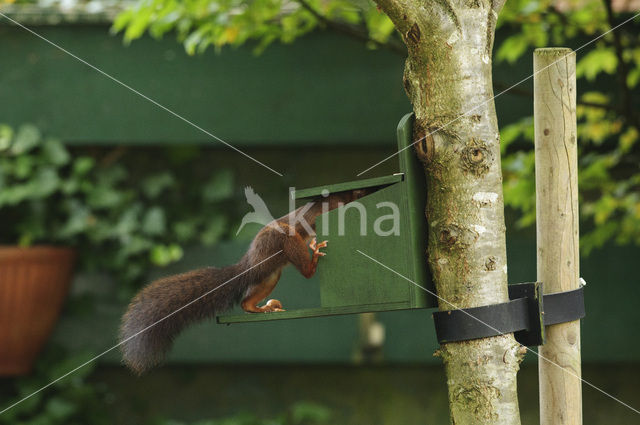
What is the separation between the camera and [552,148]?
5.00 feet

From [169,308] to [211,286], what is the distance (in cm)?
10

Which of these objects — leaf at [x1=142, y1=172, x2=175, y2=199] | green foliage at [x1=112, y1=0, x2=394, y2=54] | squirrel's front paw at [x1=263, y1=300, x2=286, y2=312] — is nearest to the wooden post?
squirrel's front paw at [x1=263, y1=300, x2=286, y2=312]

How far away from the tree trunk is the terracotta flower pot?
248cm

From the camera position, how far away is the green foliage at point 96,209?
3.39 metres

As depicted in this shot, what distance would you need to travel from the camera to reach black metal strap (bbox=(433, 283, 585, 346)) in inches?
53.3

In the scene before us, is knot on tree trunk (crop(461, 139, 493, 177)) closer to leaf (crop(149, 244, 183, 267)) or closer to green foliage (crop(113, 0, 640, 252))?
green foliage (crop(113, 0, 640, 252))

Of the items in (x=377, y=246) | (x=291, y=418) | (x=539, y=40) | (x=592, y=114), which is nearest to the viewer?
(x=377, y=246)

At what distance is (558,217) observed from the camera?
153cm

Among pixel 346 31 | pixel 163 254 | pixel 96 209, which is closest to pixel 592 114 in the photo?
pixel 346 31

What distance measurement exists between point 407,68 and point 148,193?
7.65 ft

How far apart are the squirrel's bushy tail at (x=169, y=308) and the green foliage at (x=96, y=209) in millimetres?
1903

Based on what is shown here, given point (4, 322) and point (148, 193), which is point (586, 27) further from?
point (4, 322)

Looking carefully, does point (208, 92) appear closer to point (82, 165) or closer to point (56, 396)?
point (82, 165)

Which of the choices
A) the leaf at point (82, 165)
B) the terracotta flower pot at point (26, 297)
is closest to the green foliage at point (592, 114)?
the leaf at point (82, 165)
